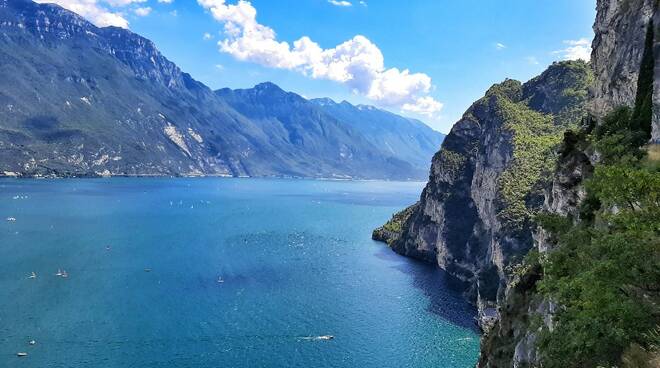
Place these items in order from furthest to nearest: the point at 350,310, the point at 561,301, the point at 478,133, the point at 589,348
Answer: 1. the point at 478,133
2. the point at 350,310
3. the point at 561,301
4. the point at 589,348

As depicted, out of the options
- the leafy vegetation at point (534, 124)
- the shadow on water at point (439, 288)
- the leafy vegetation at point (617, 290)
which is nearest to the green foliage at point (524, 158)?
the leafy vegetation at point (534, 124)

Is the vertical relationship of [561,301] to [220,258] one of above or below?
above

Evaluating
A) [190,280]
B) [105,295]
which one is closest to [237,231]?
[190,280]

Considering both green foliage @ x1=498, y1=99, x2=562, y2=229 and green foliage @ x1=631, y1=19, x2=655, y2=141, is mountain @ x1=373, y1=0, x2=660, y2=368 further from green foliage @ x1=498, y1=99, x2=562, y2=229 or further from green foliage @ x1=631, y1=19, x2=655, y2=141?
green foliage @ x1=498, y1=99, x2=562, y2=229

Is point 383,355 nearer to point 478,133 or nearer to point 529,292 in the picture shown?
point 529,292

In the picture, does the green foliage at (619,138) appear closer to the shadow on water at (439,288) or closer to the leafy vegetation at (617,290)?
the leafy vegetation at (617,290)
